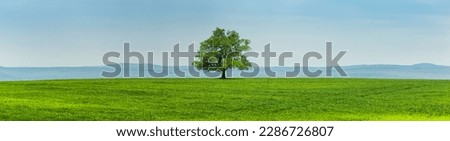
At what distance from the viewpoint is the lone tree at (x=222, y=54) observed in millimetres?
23911

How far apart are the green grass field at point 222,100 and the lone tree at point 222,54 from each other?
1021 mm

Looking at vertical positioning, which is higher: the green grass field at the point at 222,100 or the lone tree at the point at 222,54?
the lone tree at the point at 222,54

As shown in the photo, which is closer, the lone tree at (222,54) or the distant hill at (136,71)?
the distant hill at (136,71)

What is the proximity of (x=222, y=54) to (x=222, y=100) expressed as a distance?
959 centimetres

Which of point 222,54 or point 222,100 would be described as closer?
point 222,100

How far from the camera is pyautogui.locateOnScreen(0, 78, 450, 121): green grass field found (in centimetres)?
1730

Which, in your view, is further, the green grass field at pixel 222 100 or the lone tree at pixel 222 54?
the lone tree at pixel 222 54

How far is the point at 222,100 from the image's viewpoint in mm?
19391

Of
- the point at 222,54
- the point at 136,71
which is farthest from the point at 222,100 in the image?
the point at 222,54

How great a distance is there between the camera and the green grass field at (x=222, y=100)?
1730 cm

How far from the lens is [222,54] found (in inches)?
1137

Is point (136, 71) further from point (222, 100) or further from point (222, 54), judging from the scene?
point (222, 54)

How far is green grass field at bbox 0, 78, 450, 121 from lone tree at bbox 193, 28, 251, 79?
1021 millimetres

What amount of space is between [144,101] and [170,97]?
779mm
